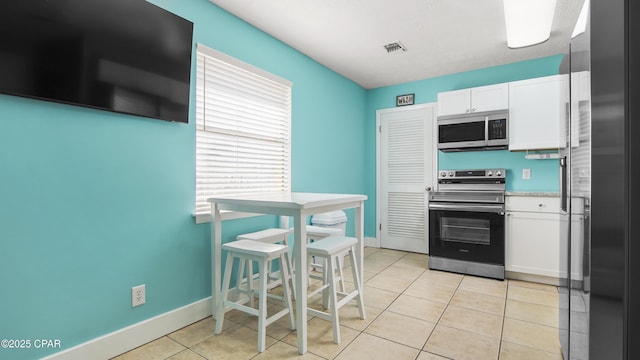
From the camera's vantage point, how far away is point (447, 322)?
7.41 ft

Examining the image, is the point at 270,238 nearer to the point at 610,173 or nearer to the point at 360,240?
the point at 360,240

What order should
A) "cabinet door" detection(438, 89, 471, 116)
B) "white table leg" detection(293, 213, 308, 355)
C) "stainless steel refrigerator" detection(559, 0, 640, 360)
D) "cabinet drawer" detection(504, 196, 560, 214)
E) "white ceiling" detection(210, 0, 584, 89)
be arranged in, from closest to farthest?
1. "stainless steel refrigerator" detection(559, 0, 640, 360)
2. "white table leg" detection(293, 213, 308, 355)
3. "white ceiling" detection(210, 0, 584, 89)
4. "cabinet drawer" detection(504, 196, 560, 214)
5. "cabinet door" detection(438, 89, 471, 116)

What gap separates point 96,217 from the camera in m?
1.76

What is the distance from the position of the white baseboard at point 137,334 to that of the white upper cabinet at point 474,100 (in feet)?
11.3

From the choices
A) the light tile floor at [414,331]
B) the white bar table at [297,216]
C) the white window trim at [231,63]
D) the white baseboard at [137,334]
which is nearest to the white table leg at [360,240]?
the white bar table at [297,216]

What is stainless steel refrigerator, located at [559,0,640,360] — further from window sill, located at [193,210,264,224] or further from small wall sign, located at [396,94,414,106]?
small wall sign, located at [396,94,414,106]

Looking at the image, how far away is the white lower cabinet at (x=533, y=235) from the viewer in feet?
10.0

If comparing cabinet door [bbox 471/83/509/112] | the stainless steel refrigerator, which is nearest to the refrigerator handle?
the stainless steel refrigerator

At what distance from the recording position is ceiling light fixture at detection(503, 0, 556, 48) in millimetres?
2234

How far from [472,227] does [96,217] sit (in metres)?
3.48

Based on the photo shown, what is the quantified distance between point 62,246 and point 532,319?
3.23 metres

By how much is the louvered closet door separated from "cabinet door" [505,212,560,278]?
119 cm

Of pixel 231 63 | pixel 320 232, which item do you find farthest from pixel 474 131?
pixel 231 63

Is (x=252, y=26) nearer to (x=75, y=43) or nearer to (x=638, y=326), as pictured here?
(x=75, y=43)
